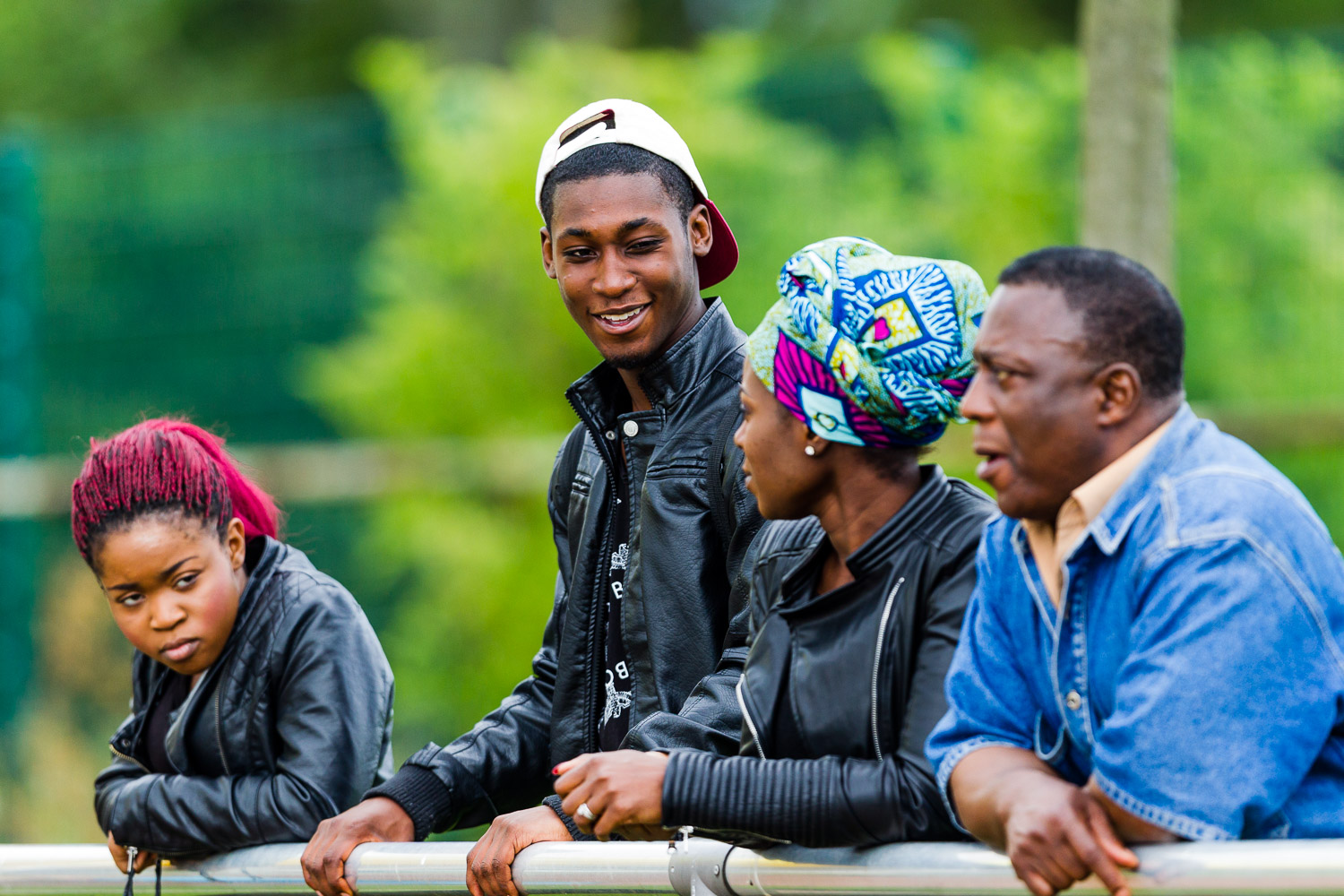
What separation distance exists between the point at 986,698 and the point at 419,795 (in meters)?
1.34

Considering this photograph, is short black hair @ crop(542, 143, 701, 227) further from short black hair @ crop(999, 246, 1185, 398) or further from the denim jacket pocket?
the denim jacket pocket

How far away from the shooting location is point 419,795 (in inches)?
127

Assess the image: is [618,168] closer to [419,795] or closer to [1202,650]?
[419,795]

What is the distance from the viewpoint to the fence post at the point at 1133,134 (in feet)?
15.4

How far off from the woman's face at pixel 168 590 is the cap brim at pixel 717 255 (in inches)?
46.6

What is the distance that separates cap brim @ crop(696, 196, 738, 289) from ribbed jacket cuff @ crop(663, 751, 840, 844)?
127cm

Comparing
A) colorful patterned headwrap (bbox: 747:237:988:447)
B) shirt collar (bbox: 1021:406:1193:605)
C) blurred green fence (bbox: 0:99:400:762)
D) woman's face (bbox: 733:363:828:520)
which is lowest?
shirt collar (bbox: 1021:406:1193:605)

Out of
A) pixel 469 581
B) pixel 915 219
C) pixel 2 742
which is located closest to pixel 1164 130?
pixel 915 219

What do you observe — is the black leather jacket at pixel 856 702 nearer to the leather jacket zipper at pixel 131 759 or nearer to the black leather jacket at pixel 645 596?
the black leather jacket at pixel 645 596

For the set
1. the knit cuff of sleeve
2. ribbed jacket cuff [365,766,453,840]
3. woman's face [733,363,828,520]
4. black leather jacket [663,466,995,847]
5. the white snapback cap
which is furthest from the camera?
the white snapback cap

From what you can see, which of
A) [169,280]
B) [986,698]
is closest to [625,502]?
[986,698]

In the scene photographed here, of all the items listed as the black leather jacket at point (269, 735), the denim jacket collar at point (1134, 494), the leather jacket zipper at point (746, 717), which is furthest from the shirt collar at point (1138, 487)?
the black leather jacket at point (269, 735)

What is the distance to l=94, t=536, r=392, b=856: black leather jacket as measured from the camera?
127 inches

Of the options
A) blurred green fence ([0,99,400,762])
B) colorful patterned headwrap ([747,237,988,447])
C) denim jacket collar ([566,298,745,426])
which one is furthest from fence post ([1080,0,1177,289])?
blurred green fence ([0,99,400,762])
